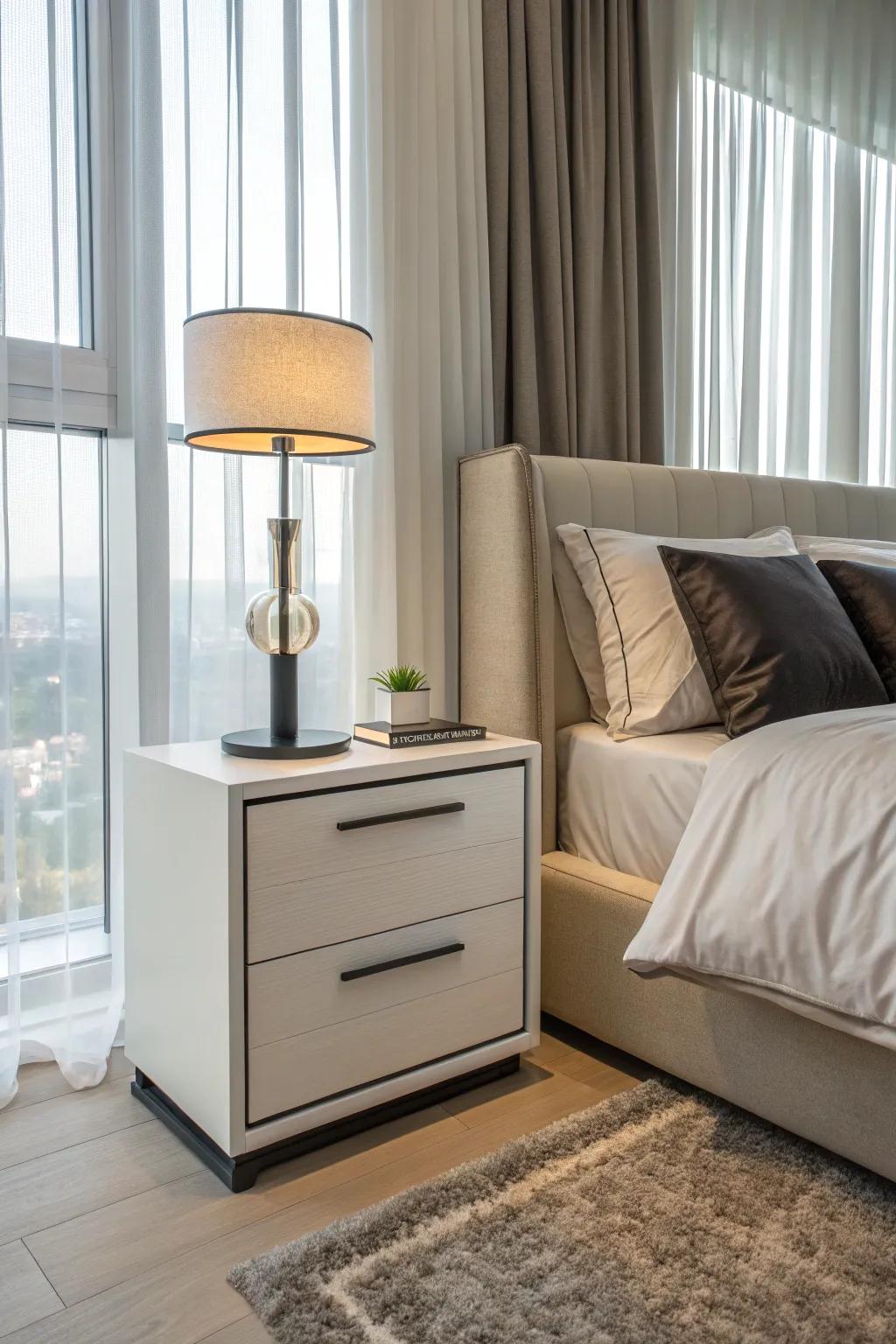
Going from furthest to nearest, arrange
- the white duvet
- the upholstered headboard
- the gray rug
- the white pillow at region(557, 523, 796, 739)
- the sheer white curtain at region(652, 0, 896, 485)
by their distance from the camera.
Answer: the sheer white curtain at region(652, 0, 896, 485)
the upholstered headboard
the white pillow at region(557, 523, 796, 739)
the white duvet
the gray rug

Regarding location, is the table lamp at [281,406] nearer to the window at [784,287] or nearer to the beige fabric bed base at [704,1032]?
the beige fabric bed base at [704,1032]

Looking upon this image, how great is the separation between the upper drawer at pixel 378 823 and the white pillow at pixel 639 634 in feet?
1.15

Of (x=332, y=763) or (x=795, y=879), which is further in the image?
(x=332, y=763)

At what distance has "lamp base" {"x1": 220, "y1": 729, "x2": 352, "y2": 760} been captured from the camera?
162 centimetres

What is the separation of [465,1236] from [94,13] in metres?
2.11

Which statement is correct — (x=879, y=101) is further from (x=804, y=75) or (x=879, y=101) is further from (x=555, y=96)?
(x=555, y=96)

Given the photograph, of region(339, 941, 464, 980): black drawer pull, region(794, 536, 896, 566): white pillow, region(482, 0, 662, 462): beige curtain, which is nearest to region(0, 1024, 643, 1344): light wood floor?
region(339, 941, 464, 980): black drawer pull

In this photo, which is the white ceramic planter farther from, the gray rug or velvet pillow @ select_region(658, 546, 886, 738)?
the gray rug

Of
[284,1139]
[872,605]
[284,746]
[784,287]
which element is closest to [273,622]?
A: [284,746]

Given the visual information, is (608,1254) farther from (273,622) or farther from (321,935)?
(273,622)

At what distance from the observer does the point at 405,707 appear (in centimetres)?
186

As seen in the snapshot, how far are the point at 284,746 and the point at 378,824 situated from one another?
21cm

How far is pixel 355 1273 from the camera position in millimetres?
1262

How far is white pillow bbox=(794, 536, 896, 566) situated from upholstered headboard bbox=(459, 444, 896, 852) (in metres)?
0.34
